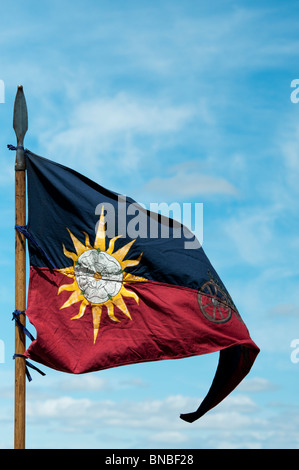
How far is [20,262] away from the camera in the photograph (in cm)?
1816

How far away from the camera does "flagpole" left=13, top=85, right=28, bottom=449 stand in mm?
17594

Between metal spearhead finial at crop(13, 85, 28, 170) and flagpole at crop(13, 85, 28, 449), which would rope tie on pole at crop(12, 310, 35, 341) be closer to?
flagpole at crop(13, 85, 28, 449)

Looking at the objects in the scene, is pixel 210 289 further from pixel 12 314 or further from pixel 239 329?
pixel 12 314

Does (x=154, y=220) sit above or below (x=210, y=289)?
above

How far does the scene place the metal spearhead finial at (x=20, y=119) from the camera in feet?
61.1

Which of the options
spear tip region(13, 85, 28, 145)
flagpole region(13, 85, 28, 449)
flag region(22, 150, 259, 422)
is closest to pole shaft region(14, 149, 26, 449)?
flagpole region(13, 85, 28, 449)

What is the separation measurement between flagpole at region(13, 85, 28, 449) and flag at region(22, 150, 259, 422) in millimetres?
174

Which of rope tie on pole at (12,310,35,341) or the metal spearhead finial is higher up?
the metal spearhead finial

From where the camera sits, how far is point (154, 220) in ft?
63.8

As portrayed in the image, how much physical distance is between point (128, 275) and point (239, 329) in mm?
2645

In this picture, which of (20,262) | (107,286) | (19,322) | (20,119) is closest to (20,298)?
(19,322)
